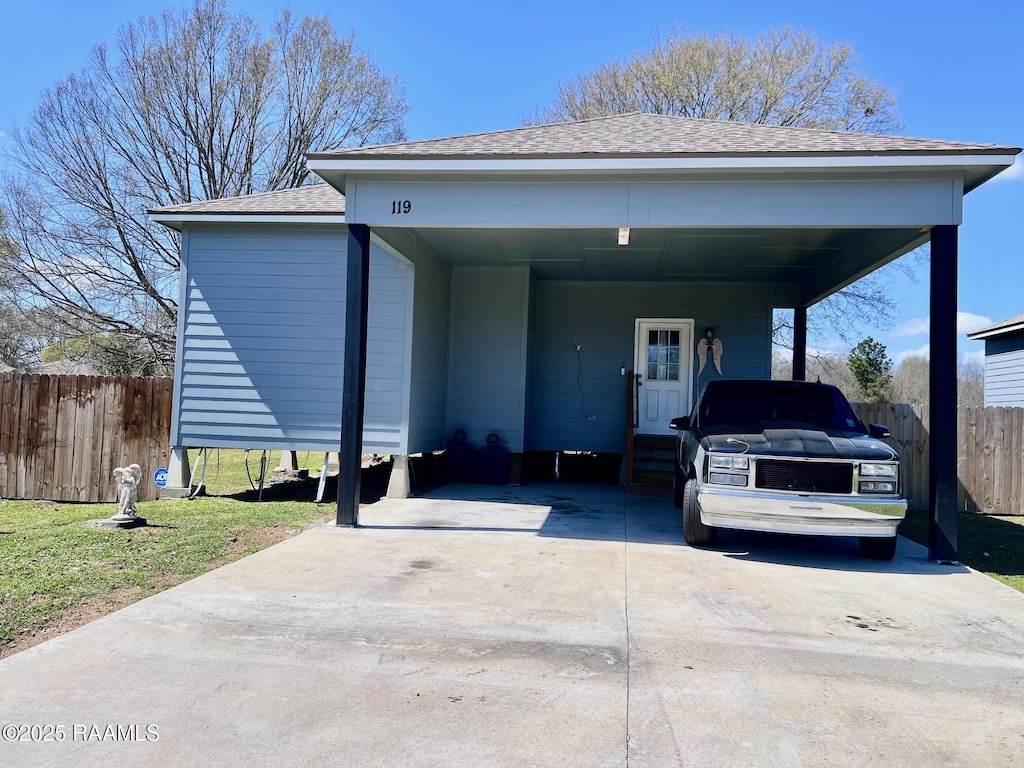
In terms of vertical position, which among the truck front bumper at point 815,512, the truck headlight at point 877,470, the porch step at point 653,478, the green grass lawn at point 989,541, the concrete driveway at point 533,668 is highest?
the truck headlight at point 877,470

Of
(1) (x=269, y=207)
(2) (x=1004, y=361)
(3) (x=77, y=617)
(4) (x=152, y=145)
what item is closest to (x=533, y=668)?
(3) (x=77, y=617)

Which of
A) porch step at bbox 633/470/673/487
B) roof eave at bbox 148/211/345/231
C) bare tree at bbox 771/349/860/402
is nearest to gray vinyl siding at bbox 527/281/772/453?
porch step at bbox 633/470/673/487

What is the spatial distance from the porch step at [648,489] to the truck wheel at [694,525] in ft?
11.6

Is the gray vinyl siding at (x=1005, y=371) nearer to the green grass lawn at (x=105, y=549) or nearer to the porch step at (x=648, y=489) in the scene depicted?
the porch step at (x=648, y=489)

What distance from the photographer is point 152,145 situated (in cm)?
1966

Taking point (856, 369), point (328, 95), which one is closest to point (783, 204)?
point (328, 95)

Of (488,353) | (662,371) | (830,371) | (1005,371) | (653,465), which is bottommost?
(653,465)

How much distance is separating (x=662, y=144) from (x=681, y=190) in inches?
22.0

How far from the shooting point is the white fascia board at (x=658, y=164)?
6.12m

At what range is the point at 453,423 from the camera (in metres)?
11.4

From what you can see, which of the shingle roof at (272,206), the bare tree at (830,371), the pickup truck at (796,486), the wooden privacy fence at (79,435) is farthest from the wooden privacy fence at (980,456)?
the bare tree at (830,371)

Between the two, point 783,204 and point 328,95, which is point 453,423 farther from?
point 328,95

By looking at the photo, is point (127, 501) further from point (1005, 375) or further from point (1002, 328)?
point (1005, 375)

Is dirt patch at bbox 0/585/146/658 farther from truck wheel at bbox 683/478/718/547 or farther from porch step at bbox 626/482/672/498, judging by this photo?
porch step at bbox 626/482/672/498
